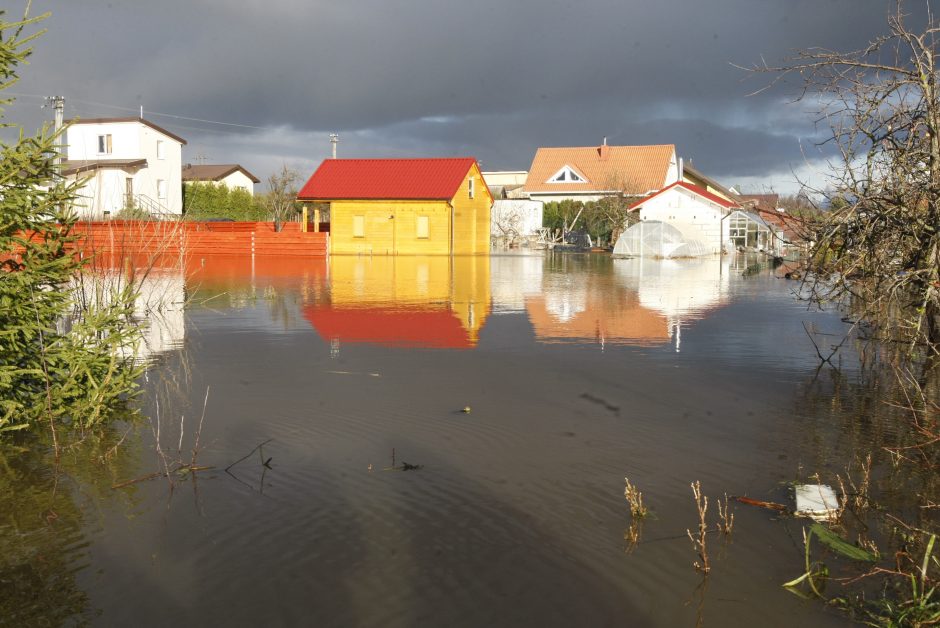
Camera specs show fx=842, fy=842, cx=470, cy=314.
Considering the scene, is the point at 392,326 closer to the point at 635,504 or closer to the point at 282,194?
the point at 635,504

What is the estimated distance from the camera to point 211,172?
3027 inches

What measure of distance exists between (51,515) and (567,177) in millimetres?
65212

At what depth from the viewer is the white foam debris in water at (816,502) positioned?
5.85m

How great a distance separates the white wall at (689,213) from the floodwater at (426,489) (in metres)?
36.4

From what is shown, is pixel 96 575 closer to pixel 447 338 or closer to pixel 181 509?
pixel 181 509

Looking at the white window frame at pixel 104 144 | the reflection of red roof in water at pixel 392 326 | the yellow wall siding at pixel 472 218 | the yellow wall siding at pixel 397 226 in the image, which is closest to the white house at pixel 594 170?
the yellow wall siding at pixel 472 218

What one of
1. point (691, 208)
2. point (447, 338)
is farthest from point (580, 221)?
point (447, 338)

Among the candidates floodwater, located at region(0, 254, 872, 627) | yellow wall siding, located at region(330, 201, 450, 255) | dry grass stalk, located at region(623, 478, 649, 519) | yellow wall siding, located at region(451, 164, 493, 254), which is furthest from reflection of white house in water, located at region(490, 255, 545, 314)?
dry grass stalk, located at region(623, 478, 649, 519)

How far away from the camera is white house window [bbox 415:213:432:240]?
45094 mm

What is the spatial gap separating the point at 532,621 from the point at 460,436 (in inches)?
138

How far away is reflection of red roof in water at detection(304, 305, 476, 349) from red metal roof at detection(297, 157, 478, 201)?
26928 millimetres

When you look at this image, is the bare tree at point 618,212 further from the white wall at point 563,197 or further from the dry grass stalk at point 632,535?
the dry grass stalk at point 632,535

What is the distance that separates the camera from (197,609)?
4.61m

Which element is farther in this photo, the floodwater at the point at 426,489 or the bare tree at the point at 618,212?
the bare tree at the point at 618,212
